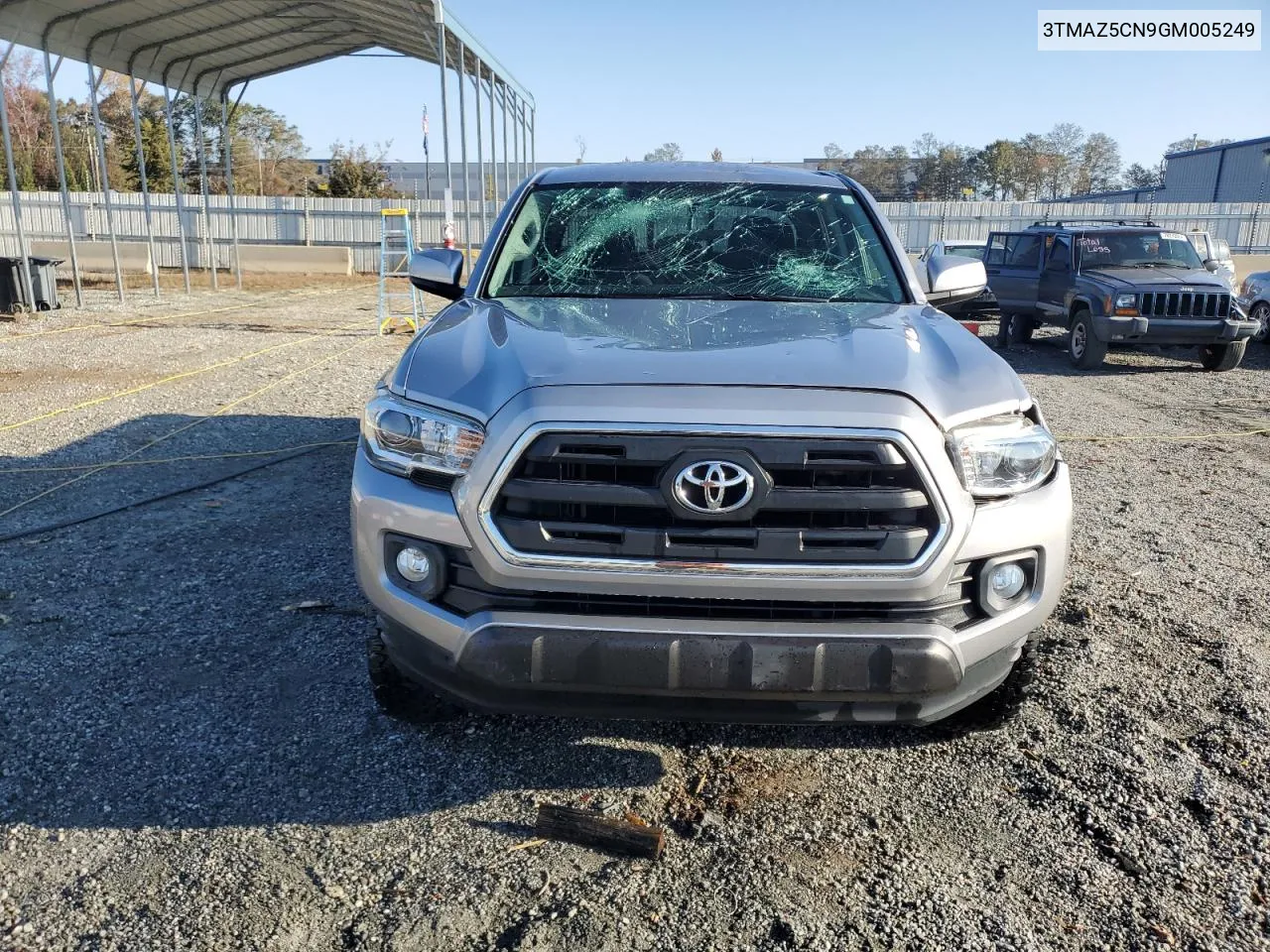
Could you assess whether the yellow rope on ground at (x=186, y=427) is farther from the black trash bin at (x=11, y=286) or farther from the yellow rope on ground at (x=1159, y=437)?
the yellow rope on ground at (x=1159, y=437)

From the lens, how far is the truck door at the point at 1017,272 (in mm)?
13758

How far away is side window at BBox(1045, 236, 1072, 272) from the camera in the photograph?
12977 mm

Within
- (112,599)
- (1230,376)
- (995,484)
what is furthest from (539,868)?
(1230,376)

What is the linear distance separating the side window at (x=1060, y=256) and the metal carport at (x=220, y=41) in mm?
8955

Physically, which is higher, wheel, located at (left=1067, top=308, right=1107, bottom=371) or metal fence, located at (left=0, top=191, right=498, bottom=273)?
metal fence, located at (left=0, top=191, right=498, bottom=273)

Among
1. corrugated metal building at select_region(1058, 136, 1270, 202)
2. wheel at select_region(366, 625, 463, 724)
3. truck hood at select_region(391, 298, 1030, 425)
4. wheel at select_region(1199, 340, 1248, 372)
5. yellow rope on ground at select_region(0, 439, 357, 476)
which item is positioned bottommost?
yellow rope on ground at select_region(0, 439, 357, 476)

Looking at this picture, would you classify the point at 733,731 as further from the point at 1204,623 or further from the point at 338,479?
the point at 338,479

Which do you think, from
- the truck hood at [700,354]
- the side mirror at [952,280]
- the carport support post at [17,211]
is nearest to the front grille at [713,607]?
the truck hood at [700,354]

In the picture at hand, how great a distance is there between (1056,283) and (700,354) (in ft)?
39.3

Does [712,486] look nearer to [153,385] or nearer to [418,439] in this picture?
[418,439]

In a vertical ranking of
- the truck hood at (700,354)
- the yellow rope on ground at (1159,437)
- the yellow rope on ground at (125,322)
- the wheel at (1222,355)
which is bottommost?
the yellow rope on ground at (125,322)

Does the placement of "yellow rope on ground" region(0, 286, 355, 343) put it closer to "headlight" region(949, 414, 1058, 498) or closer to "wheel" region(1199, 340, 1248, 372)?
"headlight" region(949, 414, 1058, 498)

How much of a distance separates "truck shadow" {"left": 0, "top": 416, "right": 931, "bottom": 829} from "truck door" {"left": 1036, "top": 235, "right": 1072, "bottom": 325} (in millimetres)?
10842

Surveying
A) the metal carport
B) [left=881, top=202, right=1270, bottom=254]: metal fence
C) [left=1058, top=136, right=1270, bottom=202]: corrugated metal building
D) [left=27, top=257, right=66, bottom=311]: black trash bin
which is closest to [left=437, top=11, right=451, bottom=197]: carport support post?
the metal carport
